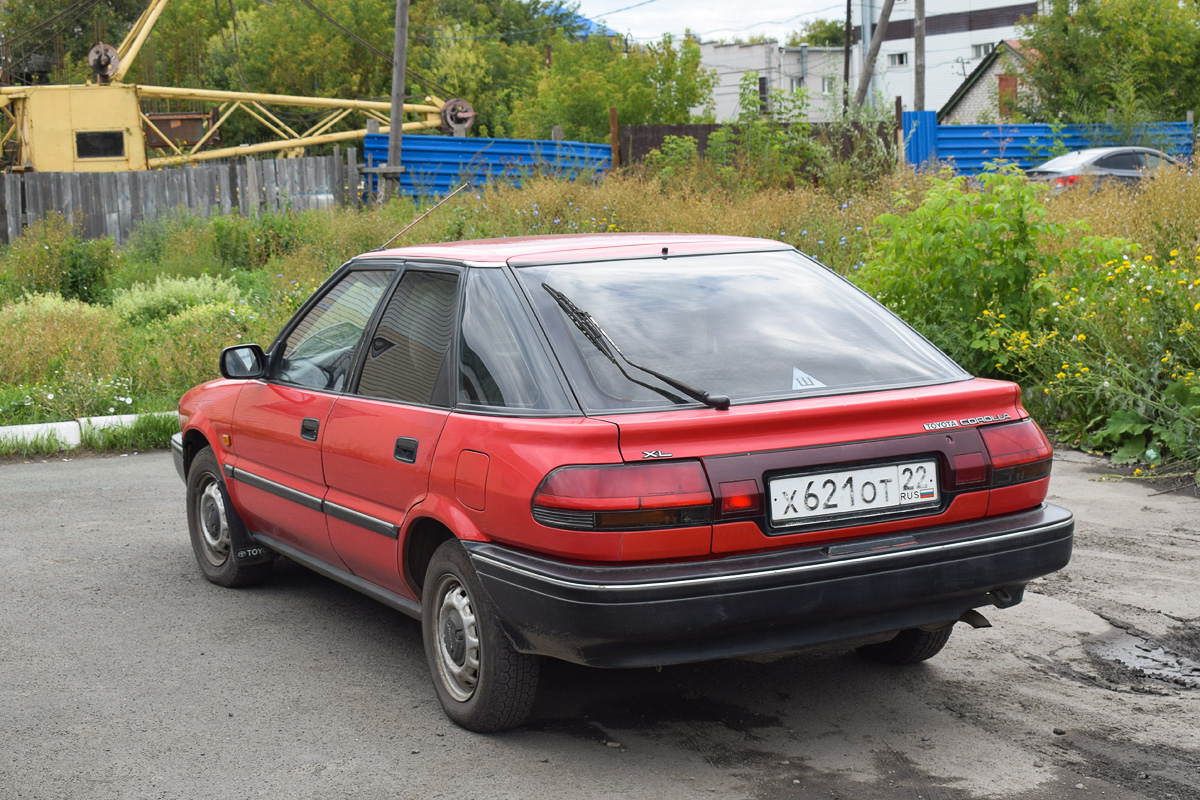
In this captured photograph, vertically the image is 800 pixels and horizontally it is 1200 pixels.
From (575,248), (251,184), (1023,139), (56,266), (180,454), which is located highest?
(1023,139)

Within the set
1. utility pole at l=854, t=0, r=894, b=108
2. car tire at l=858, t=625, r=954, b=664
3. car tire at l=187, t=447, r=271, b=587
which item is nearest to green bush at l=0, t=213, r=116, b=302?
car tire at l=187, t=447, r=271, b=587

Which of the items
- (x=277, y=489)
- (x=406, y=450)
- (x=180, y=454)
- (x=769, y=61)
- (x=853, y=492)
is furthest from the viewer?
(x=769, y=61)

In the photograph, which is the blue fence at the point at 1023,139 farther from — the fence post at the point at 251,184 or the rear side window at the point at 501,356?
the rear side window at the point at 501,356

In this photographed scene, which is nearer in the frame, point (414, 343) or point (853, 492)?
point (853, 492)

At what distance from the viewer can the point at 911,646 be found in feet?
14.2

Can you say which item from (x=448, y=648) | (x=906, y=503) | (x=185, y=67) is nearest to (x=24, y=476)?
(x=448, y=648)

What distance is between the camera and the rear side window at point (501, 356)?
3.50 m

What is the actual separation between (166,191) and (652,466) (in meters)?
22.3

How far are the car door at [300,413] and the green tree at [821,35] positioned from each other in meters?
97.4

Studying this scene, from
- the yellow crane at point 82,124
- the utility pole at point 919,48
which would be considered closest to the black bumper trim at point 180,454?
the yellow crane at point 82,124

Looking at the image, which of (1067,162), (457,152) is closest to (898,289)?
(1067,162)

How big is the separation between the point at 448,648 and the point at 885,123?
19.8 meters

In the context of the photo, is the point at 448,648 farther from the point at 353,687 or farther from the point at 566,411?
the point at 566,411

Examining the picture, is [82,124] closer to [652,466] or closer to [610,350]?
[610,350]
